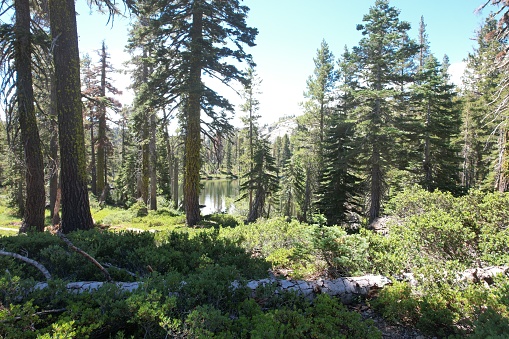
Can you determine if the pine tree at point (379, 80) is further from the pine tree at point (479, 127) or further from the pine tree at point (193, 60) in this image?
the pine tree at point (479, 127)

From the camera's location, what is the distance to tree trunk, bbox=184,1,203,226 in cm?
986

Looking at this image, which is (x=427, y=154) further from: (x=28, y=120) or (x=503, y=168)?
(x=28, y=120)

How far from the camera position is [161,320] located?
7.06 feet

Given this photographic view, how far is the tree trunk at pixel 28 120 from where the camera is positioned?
6.70m

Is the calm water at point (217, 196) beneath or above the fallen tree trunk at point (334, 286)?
beneath

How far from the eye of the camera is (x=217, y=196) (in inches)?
2367

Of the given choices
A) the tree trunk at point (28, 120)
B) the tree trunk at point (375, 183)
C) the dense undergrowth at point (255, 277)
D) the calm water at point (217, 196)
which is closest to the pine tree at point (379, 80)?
the tree trunk at point (375, 183)

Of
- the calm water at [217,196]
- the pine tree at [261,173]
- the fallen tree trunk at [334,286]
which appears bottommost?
the calm water at [217,196]

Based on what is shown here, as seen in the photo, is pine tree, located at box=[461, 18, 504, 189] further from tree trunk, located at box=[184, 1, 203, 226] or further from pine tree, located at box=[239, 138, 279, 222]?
tree trunk, located at box=[184, 1, 203, 226]

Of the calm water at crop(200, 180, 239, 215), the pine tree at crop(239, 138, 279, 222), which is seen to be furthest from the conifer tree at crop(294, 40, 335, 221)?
the calm water at crop(200, 180, 239, 215)

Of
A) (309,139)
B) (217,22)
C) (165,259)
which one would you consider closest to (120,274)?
(165,259)

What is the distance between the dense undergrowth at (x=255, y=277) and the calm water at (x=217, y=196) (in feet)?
104

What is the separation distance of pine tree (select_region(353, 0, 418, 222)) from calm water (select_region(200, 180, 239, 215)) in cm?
2467

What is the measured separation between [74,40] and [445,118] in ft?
68.8
